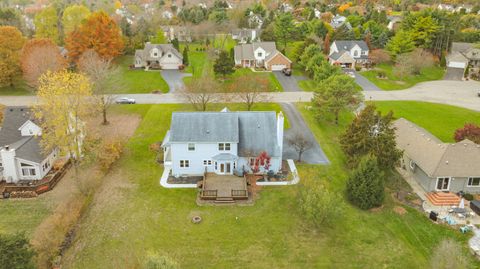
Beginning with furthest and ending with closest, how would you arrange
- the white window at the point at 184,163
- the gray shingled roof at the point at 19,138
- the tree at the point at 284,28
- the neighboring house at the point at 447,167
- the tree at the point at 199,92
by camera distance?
the tree at the point at 284,28
the tree at the point at 199,92
the white window at the point at 184,163
the gray shingled roof at the point at 19,138
the neighboring house at the point at 447,167

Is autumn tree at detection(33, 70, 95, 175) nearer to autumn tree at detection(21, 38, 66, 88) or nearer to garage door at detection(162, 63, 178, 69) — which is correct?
autumn tree at detection(21, 38, 66, 88)

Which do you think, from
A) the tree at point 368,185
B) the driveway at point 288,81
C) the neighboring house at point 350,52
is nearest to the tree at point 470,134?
the tree at point 368,185

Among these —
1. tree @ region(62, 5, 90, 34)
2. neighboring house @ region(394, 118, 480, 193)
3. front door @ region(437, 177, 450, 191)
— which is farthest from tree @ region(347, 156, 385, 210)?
tree @ region(62, 5, 90, 34)

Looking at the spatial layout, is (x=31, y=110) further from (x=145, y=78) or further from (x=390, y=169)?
(x=390, y=169)

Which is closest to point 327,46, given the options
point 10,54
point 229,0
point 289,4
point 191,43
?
point 191,43

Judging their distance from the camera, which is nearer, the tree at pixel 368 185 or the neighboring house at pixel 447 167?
the tree at pixel 368 185

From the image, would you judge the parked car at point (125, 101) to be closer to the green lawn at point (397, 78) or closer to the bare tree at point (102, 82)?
the bare tree at point (102, 82)

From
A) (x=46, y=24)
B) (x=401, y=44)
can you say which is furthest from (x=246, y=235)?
(x=46, y=24)

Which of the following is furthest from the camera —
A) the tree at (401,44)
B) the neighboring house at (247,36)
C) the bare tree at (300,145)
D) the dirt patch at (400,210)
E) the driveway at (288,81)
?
the neighboring house at (247,36)
